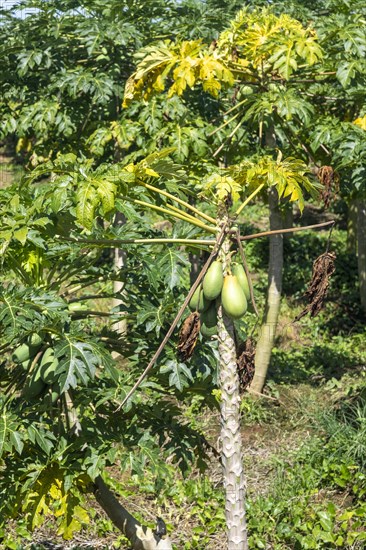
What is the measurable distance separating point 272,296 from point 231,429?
158 inches

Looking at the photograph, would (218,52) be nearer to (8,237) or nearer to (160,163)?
(160,163)

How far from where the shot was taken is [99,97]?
20.1 feet

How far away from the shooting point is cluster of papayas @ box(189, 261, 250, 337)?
2383 mm

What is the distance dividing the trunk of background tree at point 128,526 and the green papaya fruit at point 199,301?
1.54 metres

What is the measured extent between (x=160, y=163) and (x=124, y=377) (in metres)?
0.93

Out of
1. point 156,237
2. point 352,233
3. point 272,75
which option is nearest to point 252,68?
point 272,75

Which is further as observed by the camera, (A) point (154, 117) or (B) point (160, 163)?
(A) point (154, 117)

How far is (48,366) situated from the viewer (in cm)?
324

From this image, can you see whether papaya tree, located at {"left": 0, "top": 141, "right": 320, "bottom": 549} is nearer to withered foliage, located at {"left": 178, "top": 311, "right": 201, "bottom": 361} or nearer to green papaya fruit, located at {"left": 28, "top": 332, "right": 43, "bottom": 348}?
green papaya fruit, located at {"left": 28, "top": 332, "right": 43, "bottom": 348}

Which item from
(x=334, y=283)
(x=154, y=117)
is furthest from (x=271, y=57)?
(x=334, y=283)

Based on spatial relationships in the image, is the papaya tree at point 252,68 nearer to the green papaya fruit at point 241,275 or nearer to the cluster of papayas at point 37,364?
the cluster of papayas at point 37,364

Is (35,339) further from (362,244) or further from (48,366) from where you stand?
(362,244)

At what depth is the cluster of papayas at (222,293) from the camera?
7.82ft

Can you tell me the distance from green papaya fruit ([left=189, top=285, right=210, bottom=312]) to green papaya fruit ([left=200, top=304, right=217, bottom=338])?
18mm
